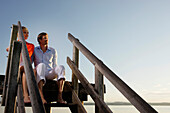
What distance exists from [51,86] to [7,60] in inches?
35.8

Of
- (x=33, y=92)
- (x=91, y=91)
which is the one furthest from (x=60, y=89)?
(x=33, y=92)

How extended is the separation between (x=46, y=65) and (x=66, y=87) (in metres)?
0.56

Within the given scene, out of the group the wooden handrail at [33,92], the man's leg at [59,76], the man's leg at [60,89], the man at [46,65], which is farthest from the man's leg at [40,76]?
the wooden handrail at [33,92]

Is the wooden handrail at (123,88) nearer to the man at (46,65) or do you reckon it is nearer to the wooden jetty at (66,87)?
the wooden jetty at (66,87)

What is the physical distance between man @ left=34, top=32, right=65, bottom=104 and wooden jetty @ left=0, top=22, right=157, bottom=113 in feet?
0.56

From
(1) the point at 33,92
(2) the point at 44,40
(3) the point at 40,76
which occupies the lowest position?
(1) the point at 33,92

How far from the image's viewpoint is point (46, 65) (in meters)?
3.97

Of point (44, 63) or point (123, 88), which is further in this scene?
→ point (44, 63)

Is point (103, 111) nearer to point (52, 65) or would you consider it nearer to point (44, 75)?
point (44, 75)

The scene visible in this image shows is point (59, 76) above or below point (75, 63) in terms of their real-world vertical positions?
below

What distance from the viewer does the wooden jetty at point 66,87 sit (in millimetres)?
1875

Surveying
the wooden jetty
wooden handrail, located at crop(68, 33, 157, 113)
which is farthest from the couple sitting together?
Answer: wooden handrail, located at crop(68, 33, 157, 113)

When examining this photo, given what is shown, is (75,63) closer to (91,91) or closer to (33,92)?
(91,91)

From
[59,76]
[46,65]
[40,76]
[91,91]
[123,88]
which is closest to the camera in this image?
[123,88]
